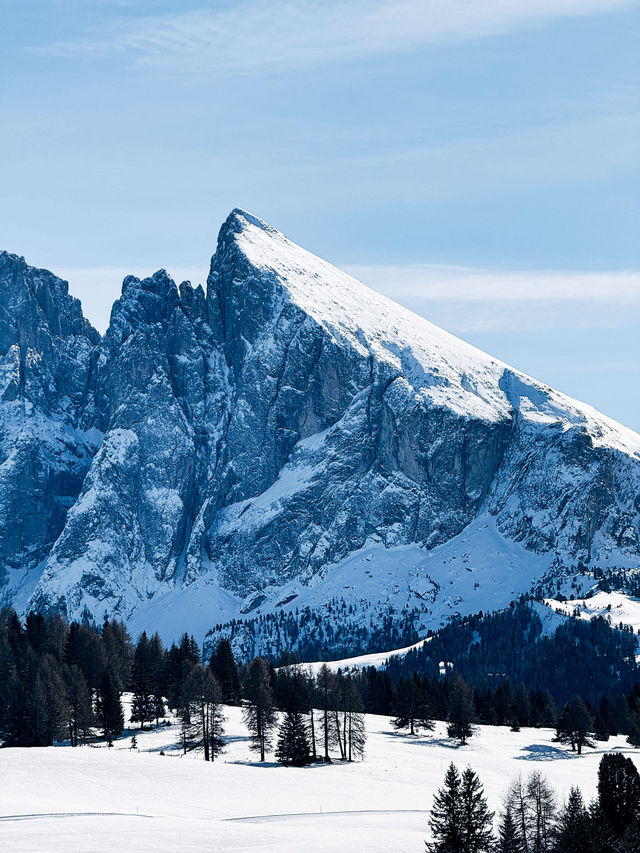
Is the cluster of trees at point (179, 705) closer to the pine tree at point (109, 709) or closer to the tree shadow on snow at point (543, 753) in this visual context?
the pine tree at point (109, 709)

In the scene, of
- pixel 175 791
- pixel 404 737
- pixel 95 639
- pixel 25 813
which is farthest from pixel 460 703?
pixel 25 813

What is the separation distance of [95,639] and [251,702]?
3910 centimetres

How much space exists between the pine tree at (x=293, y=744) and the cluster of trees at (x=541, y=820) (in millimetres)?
40853

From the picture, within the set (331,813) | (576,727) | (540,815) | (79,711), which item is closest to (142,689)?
(79,711)

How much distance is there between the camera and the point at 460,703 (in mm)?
173500

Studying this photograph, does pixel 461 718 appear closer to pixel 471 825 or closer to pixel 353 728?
pixel 353 728

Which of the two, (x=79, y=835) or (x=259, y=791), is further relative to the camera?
(x=259, y=791)

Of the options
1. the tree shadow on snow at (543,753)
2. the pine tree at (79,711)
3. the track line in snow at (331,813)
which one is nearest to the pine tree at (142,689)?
the pine tree at (79,711)

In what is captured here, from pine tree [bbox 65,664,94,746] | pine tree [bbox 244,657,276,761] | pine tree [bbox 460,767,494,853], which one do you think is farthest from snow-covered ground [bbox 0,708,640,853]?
pine tree [bbox 460,767,494,853]

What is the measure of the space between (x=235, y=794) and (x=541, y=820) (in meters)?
31.5

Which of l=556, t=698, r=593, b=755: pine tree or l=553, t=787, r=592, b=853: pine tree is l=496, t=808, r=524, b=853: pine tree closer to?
l=553, t=787, r=592, b=853: pine tree

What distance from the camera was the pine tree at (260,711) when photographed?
146 metres

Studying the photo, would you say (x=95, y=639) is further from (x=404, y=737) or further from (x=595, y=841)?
(x=595, y=841)

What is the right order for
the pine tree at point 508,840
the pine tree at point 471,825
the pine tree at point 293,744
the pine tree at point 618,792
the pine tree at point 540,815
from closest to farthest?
the pine tree at point 471,825
the pine tree at point 508,840
the pine tree at point 618,792
the pine tree at point 540,815
the pine tree at point 293,744
